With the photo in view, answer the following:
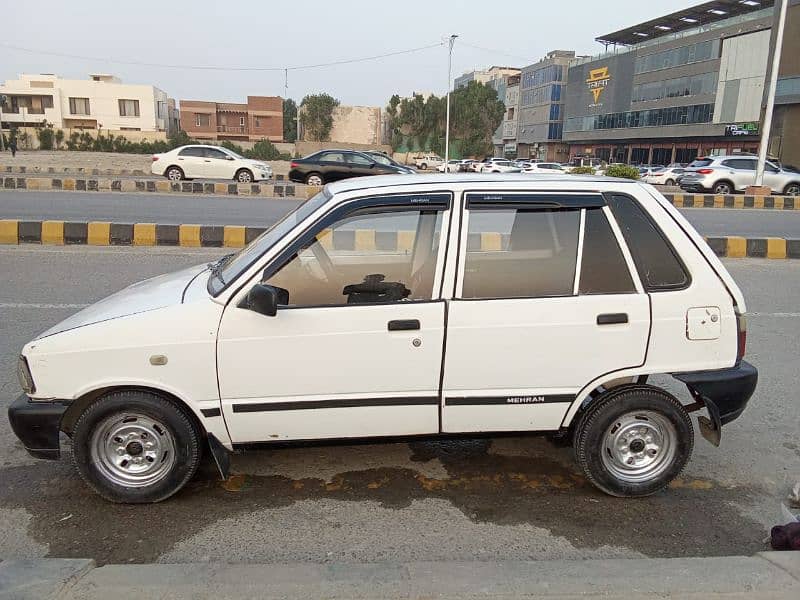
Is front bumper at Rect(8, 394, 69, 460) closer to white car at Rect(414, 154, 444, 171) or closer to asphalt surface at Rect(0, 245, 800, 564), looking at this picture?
asphalt surface at Rect(0, 245, 800, 564)

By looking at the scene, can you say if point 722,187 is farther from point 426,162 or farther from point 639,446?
point 426,162

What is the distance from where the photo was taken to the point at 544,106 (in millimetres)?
89500

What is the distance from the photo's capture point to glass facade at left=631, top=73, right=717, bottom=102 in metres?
59.2

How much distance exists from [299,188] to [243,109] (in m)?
56.6

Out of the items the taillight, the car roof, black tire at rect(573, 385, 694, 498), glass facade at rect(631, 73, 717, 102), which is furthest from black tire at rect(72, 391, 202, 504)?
glass facade at rect(631, 73, 717, 102)

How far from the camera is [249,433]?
3236 mm

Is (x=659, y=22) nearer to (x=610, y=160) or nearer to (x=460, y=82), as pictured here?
(x=610, y=160)

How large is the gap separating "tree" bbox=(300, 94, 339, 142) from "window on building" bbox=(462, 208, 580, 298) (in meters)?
76.5

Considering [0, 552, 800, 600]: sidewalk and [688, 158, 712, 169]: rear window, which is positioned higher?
[688, 158, 712, 169]: rear window

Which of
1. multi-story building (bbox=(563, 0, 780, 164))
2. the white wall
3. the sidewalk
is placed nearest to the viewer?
the sidewalk

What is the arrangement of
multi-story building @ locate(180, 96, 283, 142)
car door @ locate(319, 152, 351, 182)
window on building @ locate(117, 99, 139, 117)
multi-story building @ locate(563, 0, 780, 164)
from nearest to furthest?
car door @ locate(319, 152, 351, 182)
multi-story building @ locate(563, 0, 780, 164)
window on building @ locate(117, 99, 139, 117)
multi-story building @ locate(180, 96, 283, 142)

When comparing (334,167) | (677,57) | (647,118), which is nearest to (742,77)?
(677,57)

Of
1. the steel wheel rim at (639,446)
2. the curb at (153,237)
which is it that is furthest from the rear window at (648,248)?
the curb at (153,237)

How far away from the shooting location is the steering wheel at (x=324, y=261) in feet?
11.6
